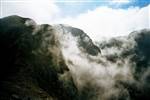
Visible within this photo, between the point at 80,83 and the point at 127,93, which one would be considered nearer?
the point at 80,83

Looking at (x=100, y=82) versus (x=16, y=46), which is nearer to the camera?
(x=16, y=46)

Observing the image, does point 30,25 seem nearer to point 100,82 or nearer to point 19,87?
point 19,87

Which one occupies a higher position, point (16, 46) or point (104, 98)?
point (16, 46)

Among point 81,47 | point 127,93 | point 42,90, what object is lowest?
point 127,93

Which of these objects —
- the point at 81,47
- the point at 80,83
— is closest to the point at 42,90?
the point at 80,83

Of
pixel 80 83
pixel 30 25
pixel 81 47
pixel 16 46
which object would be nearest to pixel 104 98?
pixel 80 83

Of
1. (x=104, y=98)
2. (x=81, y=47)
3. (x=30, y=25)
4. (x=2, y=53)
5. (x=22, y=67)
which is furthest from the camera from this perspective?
(x=81, y=47)

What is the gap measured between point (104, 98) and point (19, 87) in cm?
9461

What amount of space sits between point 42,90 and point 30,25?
49.2 metres

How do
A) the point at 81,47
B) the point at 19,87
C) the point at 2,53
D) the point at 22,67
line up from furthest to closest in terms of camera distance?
the point at 81,47
the point at 2,53
the point at 22,67
the point at 19,87

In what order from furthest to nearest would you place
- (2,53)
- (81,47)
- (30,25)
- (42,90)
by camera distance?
(81,47) → (30,25) → (2,53) → (42,90)

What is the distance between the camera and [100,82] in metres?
197

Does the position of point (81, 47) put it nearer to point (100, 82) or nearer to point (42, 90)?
point (100, 82)

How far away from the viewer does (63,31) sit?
18200 centimetres
